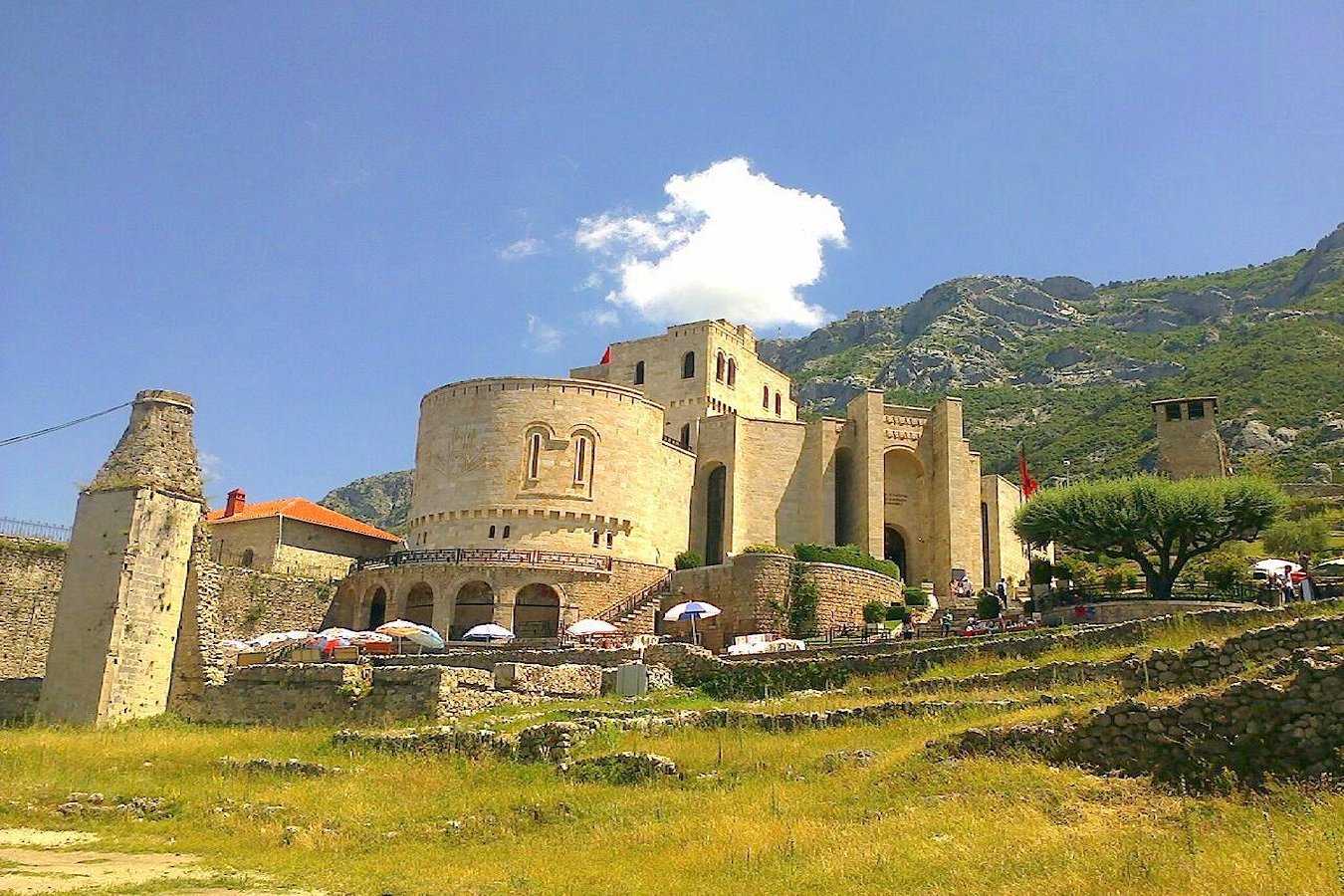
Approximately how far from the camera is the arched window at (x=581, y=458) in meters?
44.4

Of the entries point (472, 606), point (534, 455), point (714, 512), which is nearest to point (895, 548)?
point (714, 512)

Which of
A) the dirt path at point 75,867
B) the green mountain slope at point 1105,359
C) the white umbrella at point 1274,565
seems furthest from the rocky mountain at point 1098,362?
the dirt path at point 75,867

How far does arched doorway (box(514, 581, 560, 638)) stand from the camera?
39.3 meters

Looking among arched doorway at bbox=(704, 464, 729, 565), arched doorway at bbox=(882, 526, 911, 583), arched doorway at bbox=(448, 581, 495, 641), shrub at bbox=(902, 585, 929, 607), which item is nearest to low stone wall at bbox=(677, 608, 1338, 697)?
shrub at bbox=(902, 585, 929, 607)

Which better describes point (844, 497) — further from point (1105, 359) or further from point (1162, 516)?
point (1105, 359)

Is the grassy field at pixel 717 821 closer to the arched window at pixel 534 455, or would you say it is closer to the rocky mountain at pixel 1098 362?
the arched window at pixel 534 455

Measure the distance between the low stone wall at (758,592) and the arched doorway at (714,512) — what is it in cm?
1014

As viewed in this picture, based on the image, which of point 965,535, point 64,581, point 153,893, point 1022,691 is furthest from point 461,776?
point 965,535

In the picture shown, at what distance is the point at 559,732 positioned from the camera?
1520 cm

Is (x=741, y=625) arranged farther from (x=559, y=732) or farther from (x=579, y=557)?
(x=559, y=732)

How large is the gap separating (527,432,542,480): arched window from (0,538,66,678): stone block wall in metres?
18.2

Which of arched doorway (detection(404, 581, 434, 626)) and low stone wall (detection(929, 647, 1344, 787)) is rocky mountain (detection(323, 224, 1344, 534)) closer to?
arched doorway (detection(404, 581, 434, 626))

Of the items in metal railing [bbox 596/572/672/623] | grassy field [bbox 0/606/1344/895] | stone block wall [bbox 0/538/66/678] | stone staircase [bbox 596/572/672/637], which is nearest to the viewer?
grassy field [bbox 0/606/1344/895]

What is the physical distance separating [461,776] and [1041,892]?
8656mm
